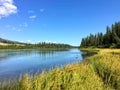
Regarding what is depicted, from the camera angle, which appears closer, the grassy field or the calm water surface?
the grassy field

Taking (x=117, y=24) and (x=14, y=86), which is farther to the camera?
(x=117, y=24)

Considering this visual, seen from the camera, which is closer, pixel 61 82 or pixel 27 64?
pixel 61 82

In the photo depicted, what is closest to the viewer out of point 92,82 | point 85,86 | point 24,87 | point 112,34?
point 24,87

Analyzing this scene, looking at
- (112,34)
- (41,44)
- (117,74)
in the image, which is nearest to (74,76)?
(117,74)

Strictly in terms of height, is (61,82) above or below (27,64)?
above

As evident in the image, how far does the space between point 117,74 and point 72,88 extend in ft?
10.4

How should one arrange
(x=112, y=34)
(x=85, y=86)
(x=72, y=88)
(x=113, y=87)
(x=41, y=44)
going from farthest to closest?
(x=41, y=44), (x=112, y=34), (x=113, y=87), (x=85, y=86), (x=72, y=88)

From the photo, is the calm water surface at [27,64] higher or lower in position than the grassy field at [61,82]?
lower

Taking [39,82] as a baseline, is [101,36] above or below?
above

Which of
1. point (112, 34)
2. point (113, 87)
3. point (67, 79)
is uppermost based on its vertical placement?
point (112, 34)

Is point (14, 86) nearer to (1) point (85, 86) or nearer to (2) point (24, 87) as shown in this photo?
(2) point (24, 87)

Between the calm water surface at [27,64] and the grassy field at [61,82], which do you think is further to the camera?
the calm water surface at [27,64]

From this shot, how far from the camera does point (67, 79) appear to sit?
277 inches

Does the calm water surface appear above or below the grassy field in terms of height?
below
